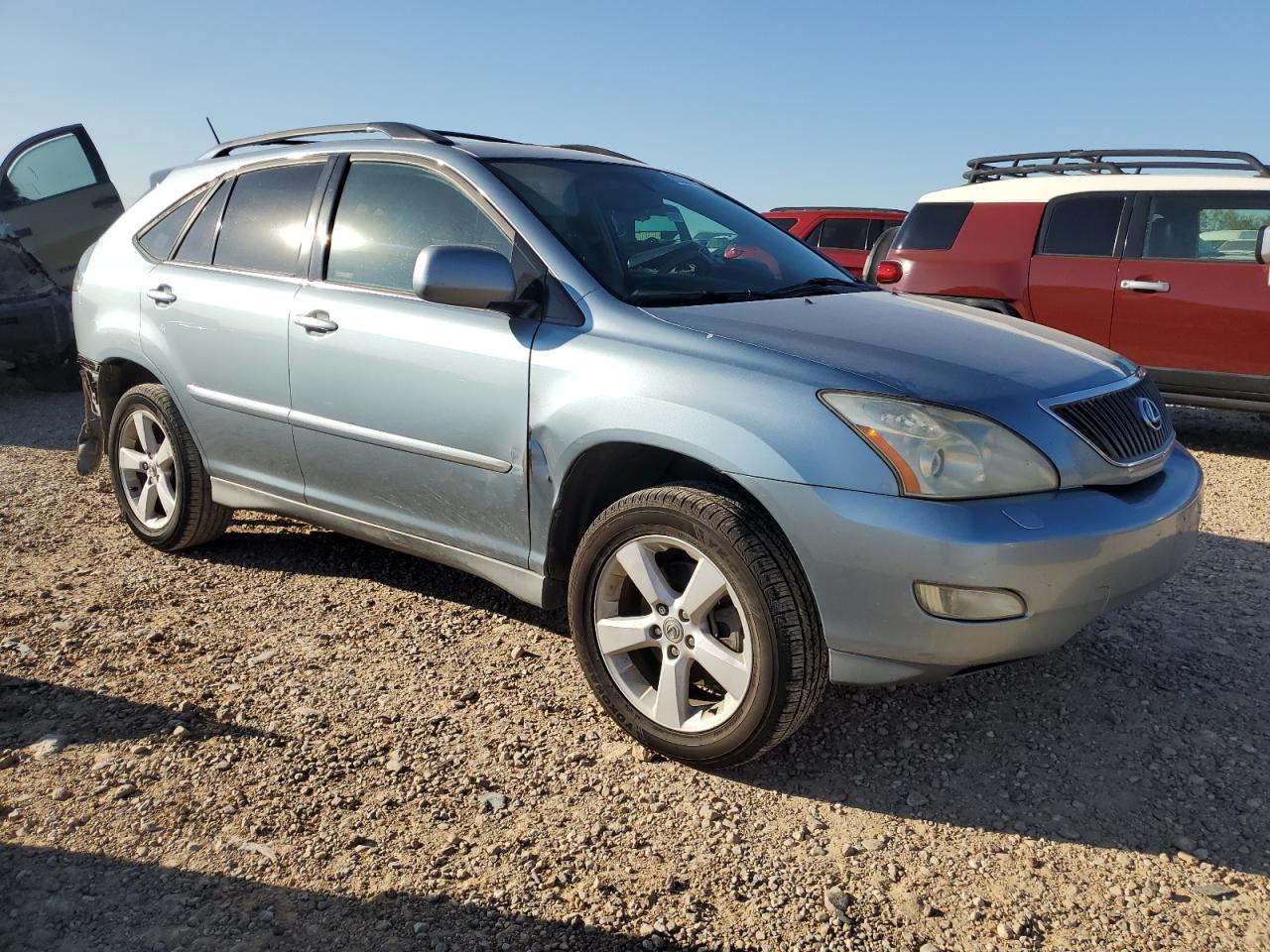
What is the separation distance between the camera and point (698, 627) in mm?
2816

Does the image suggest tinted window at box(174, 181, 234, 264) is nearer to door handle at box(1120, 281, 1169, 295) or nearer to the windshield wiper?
the windshield wiper

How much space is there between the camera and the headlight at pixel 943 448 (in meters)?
2.51

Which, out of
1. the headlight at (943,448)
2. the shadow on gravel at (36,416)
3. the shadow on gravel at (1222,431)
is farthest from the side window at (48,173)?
the shadow on gravel at (1222,431)

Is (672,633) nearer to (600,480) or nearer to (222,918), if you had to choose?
(600,480)

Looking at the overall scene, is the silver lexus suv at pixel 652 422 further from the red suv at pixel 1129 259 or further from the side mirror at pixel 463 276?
the red suv at pixel 1129 259

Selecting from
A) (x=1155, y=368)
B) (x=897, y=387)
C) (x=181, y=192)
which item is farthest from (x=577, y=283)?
(x=1155, y=368)

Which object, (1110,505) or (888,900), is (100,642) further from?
(1110,505)

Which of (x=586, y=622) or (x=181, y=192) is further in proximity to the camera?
(x=181, y=192)

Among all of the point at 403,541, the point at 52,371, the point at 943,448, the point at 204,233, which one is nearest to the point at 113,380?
the point at 204,233

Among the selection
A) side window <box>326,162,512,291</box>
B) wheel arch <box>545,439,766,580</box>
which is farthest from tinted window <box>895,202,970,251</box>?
wheel arch <box>545,439,766,580</box>

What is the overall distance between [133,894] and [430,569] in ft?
7.28

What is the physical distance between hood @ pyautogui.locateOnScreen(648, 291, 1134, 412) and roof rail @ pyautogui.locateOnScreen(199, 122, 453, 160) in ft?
4.39

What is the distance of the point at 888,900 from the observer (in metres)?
2.39

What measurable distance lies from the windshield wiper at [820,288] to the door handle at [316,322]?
59.9 inches
